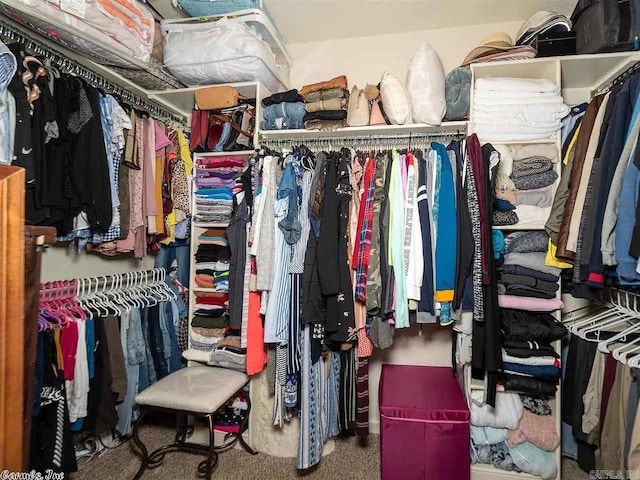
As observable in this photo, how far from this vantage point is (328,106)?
76.5 inches

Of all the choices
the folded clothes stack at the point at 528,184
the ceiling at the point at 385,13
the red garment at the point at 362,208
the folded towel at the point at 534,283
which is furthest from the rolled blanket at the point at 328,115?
the folded towel at the point at 534,283

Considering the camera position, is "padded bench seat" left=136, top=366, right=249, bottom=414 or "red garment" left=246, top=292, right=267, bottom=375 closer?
"padded bench seat" left=136, top=366, right=249, bottom=414

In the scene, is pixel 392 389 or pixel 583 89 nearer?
pixel 392 389

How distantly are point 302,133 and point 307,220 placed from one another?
58cm

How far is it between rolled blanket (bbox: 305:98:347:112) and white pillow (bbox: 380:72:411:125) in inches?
9.7

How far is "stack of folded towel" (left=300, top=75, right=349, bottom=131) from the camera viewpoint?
1.94 metres

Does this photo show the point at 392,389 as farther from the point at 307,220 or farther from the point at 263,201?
the point at 263,201

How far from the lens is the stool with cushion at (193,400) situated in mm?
1613

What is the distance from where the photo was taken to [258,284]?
1.70m

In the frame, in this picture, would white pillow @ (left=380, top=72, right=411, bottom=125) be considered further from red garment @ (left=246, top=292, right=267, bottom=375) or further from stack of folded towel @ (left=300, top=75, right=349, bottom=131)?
red garment @ (left=246, top=292, right=267, bottom=375)

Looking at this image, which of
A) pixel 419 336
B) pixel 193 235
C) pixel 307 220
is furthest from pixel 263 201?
pixel 419 336

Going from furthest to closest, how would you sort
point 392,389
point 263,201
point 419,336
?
point 419,336 → point 392,389 → point 263,201

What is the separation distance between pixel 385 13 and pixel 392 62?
29cm

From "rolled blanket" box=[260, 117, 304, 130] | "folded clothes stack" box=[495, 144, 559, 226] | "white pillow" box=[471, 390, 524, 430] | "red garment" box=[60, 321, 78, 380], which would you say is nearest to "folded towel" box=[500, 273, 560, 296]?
"folded clothes stack" box=[495, 144, 559, 226]
